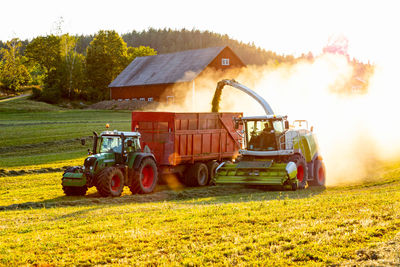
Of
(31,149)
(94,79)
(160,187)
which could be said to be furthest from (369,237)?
(94,79)

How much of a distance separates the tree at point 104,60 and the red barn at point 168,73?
32.4ft

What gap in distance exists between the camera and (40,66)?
321 feet

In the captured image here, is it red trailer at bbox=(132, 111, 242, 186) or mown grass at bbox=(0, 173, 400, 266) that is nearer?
mown grass at bbox=(0, 173, 400, 266)

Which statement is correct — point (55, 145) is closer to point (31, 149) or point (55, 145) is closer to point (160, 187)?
point (31, 149)

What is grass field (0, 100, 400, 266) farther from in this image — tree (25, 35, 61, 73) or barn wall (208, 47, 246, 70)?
tree (25, 35, 61, 73)

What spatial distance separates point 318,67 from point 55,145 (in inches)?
854

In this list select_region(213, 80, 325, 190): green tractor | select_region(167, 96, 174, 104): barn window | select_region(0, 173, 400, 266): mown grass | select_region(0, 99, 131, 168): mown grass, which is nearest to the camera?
select_region(0, 173, 400, 266): mown grass

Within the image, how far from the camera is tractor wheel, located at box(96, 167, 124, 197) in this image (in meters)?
17.5

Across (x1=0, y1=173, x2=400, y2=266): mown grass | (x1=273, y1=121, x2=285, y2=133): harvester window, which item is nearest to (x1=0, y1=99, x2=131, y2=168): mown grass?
(x1=273, y1=121, x2=285, y2=133): harvester window

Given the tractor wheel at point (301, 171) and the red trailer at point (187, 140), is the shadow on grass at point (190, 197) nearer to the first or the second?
the tractor wheel at point (301, 171)

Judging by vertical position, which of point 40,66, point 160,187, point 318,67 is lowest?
point 160,187

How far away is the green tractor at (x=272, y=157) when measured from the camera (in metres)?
19.5

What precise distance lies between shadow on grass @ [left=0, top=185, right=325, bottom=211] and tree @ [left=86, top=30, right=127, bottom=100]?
70240mm

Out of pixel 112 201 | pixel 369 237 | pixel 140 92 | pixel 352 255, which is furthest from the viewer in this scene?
pixel 140 92
